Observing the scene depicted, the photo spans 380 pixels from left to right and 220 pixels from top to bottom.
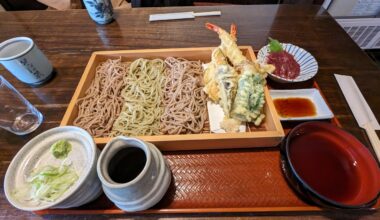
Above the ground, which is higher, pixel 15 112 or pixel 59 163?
pixel 59 163

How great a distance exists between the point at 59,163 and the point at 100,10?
120cm

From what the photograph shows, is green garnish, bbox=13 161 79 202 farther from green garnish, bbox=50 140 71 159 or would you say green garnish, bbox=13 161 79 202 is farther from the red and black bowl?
the red and black bowl

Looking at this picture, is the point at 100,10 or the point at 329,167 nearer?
the point at 329,167

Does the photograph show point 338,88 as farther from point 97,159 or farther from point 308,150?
point 97,159

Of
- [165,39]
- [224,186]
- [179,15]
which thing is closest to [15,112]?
[165,39]

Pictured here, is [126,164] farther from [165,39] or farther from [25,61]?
[165,39]

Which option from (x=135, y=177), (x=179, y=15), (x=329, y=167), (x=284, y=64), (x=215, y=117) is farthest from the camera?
(x=179, y=15)

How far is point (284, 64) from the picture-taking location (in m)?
1.10

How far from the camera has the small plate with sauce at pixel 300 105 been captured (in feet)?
3.02

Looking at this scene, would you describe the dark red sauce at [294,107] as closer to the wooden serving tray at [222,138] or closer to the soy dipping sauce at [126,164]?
the wooden serving tray at [222,138]

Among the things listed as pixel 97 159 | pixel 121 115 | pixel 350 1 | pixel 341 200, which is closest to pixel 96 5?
pixel 121 115

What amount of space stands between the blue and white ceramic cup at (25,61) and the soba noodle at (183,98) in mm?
675

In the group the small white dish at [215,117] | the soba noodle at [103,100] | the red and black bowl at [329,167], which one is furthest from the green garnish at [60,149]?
the red and black bowl at [329,167]

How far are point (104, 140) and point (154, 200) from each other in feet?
1.06
